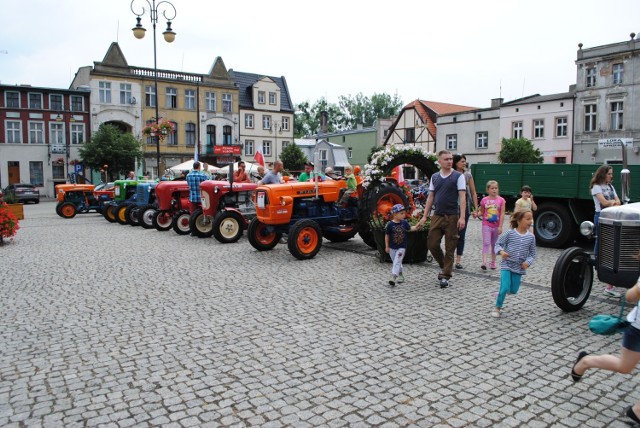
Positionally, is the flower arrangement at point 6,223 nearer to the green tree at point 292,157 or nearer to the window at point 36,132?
the window at point 36,132

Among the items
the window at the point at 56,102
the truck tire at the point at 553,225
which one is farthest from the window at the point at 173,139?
the truck tire at the point at 553,225

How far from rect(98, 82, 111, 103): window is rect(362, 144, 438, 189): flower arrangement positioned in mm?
38023

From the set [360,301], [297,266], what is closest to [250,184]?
[297,266]

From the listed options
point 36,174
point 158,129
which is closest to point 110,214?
point 158,129

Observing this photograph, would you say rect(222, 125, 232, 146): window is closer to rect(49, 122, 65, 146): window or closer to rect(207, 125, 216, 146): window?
rect(207, 125, 216, 146): window

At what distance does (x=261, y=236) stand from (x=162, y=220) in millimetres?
5100

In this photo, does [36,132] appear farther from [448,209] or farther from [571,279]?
[571,279]

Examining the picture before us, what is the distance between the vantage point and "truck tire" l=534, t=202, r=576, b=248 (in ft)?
35.1

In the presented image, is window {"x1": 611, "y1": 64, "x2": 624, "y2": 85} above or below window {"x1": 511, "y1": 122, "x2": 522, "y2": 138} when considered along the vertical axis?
above

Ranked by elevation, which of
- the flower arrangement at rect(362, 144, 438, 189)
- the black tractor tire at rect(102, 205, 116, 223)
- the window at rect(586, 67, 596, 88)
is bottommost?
the black tractor tire at rect(102, 205, 116, 223)

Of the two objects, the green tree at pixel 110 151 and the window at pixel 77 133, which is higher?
the window at pixel 77 133

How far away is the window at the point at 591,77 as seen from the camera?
109ft

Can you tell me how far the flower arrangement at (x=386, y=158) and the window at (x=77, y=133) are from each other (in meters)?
38.1

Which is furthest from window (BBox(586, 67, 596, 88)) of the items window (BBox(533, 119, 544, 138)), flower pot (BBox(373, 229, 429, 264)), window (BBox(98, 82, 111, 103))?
window (BBox(98, 82, 111, 103))
